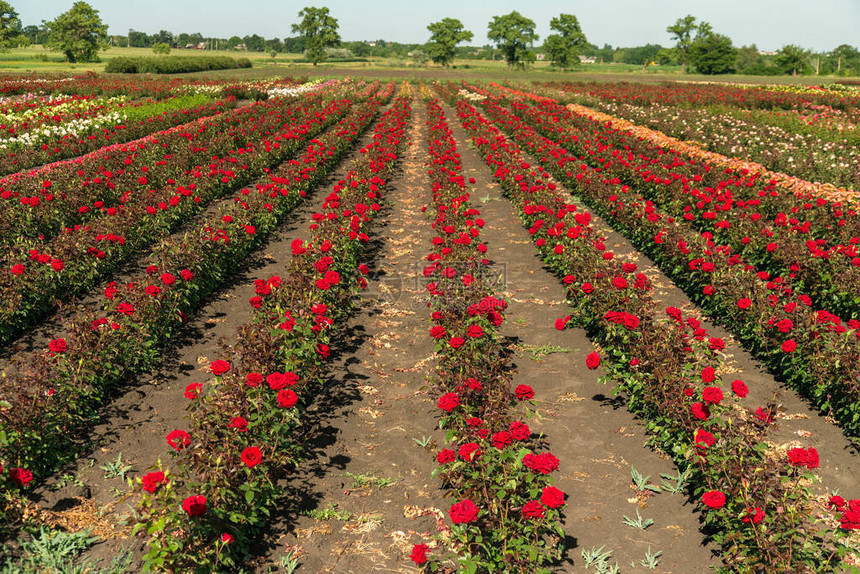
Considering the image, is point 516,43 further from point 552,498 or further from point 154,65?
point 552,498

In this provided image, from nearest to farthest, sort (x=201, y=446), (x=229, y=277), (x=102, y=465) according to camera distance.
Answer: (x=201, y=446) → (x=102, y=465) → (x=229, y=277)

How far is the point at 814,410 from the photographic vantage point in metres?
5.81

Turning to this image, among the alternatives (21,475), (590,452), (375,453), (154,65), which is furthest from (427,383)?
(154,65)

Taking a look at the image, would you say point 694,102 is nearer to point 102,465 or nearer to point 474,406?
point 474,406

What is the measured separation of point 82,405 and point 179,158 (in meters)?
10.4

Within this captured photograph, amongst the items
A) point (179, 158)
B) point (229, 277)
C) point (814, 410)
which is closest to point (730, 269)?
point (814, 410)

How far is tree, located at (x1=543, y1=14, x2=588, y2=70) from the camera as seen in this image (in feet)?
326

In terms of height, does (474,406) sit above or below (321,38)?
below

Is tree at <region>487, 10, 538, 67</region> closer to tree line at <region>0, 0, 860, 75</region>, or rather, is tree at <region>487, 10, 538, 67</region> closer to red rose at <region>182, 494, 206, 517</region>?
tree line at <region>0, 0, 860, 75</region>

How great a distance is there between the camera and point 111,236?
24.5 ft

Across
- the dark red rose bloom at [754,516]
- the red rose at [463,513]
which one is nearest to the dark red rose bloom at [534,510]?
the red rose at [463,513]

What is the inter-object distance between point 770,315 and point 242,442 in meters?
6.37

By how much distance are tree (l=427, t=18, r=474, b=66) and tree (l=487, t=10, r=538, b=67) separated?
782 cm

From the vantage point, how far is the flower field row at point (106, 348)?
463 centimetres
